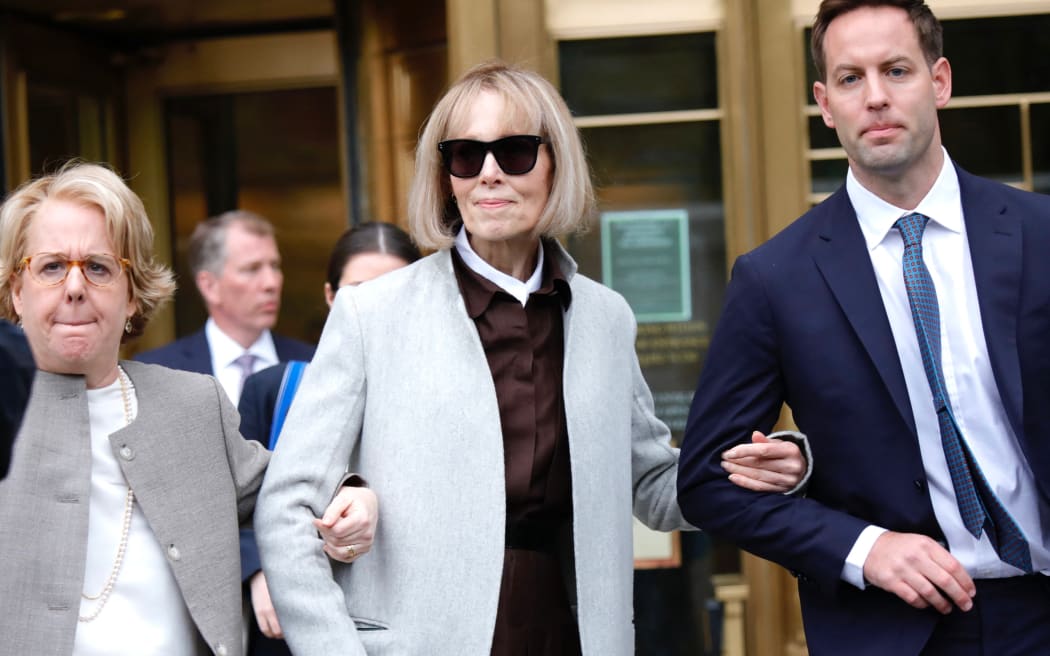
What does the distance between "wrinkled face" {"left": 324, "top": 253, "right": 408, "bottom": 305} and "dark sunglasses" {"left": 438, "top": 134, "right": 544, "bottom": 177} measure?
1417 millimetres

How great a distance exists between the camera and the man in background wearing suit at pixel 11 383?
2117 millimetres

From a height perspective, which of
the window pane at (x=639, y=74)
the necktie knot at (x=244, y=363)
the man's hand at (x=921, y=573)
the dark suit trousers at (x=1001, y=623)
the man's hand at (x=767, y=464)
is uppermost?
the window pane at (x=639, y=74)

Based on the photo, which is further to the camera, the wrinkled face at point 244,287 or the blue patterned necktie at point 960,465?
the wrinkled face at point 244,287

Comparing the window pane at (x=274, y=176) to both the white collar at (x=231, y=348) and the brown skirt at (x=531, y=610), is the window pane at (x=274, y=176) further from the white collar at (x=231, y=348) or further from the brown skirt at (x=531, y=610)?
the brown skirt at (x=531, y=610)

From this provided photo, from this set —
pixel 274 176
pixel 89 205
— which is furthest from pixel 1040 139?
pixel 274 176

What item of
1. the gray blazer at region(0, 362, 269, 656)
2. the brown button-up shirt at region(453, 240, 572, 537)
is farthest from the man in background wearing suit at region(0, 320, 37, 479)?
the brown button-up shirt at region(453, 240, 572, 537)

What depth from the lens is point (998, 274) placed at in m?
2.84

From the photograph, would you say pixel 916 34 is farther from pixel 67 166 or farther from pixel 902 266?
pixel 67 166

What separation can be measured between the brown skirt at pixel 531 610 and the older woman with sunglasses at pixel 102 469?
0.35 meters

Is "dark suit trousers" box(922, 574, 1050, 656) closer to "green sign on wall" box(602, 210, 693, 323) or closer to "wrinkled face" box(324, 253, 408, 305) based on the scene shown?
"wrinkled face" box(324, 253, 408, 305)

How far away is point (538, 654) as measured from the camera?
300 cm

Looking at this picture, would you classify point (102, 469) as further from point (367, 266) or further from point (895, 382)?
point (367, 266)

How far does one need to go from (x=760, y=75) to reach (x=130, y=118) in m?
3.71

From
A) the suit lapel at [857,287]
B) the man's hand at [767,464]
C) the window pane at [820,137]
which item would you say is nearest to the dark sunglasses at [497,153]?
the suit lapel at [857,287]
